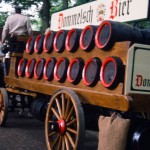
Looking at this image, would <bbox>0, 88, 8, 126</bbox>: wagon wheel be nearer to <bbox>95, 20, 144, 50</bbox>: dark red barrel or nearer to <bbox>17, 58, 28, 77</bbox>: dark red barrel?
<bbox>17, 58, 28, 77</bbox>: dark red barrel

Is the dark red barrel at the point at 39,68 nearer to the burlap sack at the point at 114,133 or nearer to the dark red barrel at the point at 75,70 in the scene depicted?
the dark red barrel at the point at 75,70

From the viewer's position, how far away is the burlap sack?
3771 mm

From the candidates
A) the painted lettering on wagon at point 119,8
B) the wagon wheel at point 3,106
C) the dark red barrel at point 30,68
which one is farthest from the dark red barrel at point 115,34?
the wagon wheel at point 3,106

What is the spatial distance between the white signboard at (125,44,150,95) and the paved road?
6.32 ft

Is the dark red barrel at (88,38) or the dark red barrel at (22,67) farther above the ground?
the dark red barrel at (88,38)

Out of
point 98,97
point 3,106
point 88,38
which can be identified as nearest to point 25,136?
point 3,106

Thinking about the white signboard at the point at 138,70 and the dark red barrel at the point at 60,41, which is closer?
the white signboard at the point at 138,70

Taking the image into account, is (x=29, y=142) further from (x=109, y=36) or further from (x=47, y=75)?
(x=109, y=36)

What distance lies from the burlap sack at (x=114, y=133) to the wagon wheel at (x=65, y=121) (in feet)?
0.95

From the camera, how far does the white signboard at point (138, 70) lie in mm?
3738

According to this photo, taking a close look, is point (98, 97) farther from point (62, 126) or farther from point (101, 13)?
point (101, 13)

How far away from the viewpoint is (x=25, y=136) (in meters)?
6.13

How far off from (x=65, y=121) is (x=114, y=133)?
0.84m

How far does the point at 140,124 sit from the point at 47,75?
1697 millimetres
